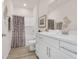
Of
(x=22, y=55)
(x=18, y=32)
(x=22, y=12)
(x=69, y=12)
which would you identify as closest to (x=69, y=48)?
(x=69, y=12)

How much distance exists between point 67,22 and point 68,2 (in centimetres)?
51

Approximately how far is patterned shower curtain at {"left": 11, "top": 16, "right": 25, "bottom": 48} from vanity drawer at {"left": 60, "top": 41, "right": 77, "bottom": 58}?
4.17 metres

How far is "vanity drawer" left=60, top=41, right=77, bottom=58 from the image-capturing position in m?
1.08

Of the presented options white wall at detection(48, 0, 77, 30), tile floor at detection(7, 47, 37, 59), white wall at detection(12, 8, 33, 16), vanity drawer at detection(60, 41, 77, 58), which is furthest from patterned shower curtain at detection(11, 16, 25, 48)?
vanity drawer at detection(60, 41, 77, 58)

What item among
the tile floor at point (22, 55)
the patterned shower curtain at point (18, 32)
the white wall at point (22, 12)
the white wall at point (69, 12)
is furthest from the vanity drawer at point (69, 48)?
the white wall at point (22, 12)

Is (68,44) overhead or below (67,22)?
below

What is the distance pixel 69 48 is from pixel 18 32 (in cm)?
439

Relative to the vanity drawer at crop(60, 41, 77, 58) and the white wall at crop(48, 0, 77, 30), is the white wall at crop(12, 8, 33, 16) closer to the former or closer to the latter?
the white wall at crop(48, 0, 77, 30)

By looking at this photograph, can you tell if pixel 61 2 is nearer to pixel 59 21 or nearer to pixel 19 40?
pixel 59 21

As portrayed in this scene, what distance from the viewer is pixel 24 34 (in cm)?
538

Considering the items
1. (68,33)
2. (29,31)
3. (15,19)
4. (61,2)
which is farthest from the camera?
(29,31)

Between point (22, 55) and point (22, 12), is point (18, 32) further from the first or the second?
point (22, 55)

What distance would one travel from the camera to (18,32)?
518cm

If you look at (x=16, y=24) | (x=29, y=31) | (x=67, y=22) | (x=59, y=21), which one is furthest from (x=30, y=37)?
(x=67, y=22)
